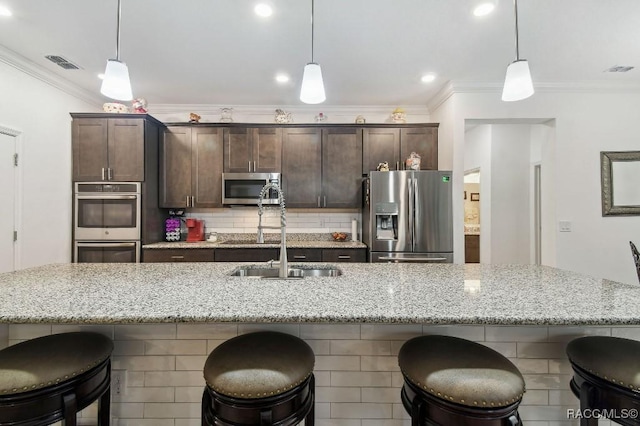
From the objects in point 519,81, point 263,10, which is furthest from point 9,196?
point 519,81

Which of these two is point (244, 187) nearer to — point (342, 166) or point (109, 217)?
point (342, 166)

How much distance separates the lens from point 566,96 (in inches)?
129

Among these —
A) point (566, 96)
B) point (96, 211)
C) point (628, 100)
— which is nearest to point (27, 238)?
point (96, 211)

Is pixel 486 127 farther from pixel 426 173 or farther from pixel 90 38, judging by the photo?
pixel 90 38

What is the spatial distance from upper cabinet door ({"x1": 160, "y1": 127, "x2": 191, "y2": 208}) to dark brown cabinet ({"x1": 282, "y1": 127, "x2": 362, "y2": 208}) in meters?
1.18

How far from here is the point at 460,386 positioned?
958mm

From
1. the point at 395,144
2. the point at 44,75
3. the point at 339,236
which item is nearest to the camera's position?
the point at 44,75

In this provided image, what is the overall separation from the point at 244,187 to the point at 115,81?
7.13 feet

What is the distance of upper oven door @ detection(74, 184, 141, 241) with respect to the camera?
3277 millimetres

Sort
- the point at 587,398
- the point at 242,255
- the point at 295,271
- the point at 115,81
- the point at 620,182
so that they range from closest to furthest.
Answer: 1. the point at 587,398
2. the point at 115,81
3. the point at 295,271
4. the point at 620,182
5. the point at 242,255

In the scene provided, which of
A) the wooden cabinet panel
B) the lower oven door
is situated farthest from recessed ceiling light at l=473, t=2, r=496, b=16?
the lower oven door

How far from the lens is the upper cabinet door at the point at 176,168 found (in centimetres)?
366

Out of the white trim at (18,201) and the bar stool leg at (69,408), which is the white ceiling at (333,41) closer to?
the white trim at (18,201)

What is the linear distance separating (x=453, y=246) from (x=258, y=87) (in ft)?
9.13
